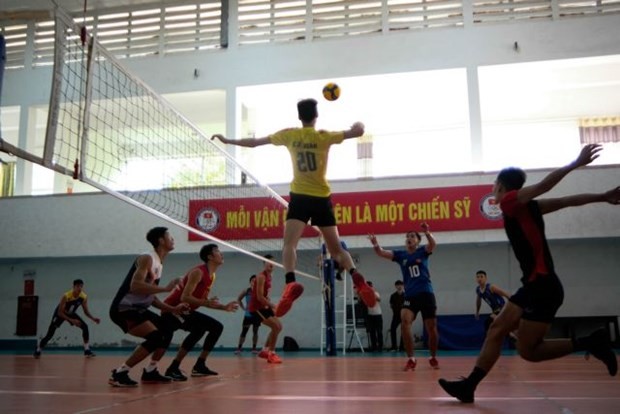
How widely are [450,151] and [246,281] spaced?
8.56 meters

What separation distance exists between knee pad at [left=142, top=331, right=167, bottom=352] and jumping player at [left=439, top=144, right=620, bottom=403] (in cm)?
296

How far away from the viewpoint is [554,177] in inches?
147

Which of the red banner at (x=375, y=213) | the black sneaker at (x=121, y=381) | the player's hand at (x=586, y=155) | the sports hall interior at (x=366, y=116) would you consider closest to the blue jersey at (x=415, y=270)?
the black sneaker at (x=121, y=381)

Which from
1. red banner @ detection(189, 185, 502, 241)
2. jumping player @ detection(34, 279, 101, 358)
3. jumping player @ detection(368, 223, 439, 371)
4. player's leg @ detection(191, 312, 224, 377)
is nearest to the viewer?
player's leg @ detection(191, 312, 224, 377)

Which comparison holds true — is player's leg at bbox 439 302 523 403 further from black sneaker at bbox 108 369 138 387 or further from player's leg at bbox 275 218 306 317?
black sneaker at bbox 108 369 138 387

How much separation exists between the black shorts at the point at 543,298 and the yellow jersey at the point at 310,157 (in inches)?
82.3

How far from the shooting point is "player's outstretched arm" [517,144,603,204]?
3.70 metres

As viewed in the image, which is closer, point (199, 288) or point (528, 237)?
point (528, 237)

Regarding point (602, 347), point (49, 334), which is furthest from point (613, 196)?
point (49, 334)

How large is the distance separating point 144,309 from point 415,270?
11.9ft

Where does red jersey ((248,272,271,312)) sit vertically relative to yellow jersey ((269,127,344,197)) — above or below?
below

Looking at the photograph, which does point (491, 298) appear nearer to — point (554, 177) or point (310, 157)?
point (310, 157)

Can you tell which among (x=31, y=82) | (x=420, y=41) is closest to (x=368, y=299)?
(x=420, y=41)

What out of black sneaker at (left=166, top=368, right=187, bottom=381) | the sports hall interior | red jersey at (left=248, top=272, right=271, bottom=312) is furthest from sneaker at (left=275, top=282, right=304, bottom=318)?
the sports hall interior
